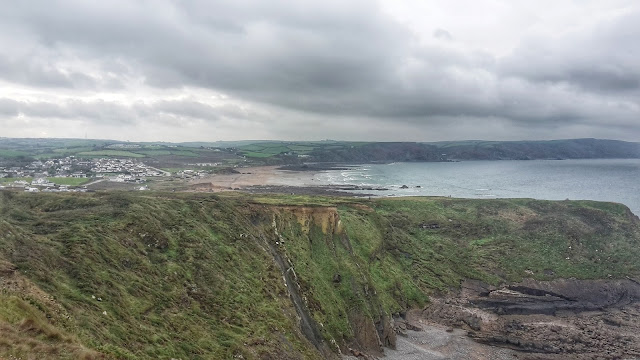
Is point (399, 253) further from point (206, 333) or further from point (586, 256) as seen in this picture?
point (206, 333)

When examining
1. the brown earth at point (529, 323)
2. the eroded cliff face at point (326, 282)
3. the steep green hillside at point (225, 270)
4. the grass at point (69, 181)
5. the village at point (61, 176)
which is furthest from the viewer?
the grass at point (69, 181)

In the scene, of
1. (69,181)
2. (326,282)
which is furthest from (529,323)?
(69,181)

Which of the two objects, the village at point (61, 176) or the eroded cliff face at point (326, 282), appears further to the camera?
the village at point (61, 176)

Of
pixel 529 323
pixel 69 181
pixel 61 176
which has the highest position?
pixel 61 176

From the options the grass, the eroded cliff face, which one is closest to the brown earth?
the eroded cliff face

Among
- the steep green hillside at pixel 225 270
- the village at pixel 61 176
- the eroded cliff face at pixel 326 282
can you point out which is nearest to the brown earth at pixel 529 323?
the steep green hillside at pixel 225 270

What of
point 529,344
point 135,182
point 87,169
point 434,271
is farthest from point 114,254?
point 87,169

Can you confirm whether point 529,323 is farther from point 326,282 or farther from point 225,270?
point 225,270

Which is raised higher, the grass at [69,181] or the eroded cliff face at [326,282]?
the grass at [69,181]

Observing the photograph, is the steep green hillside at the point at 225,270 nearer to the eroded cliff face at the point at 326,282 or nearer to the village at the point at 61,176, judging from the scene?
the eroded cliff face at the point at 326,282
